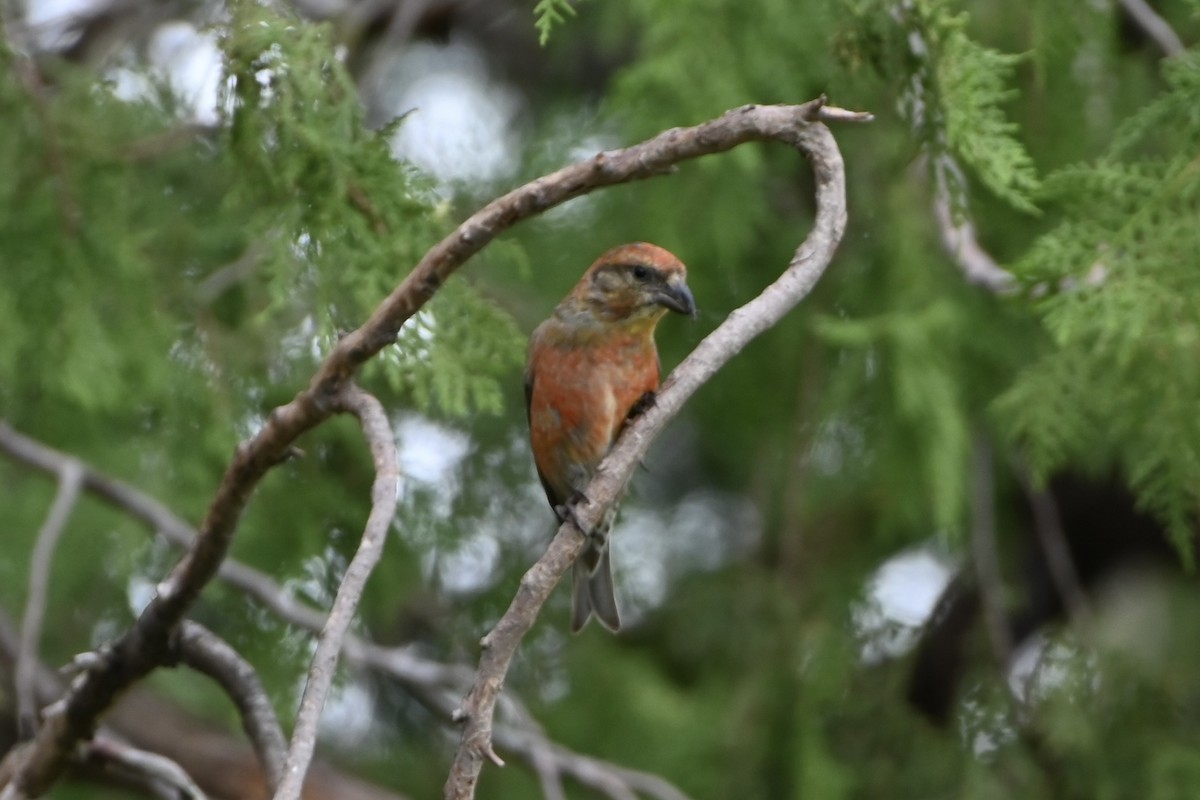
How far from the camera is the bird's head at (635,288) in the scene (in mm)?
3910

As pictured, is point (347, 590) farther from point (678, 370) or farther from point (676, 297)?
point (676, 297)

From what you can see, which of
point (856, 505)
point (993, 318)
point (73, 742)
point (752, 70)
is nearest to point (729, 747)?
point (856, 505)

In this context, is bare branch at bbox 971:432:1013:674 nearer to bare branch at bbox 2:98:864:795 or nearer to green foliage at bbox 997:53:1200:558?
green foliage at bbox 997:53:1200:558

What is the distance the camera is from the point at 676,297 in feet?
12.8

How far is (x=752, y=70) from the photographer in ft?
14.0

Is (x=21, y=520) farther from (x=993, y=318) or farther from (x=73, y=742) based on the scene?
(x=993, y=318)

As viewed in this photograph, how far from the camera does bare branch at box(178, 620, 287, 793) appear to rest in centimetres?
303

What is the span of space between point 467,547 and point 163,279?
6.27ft

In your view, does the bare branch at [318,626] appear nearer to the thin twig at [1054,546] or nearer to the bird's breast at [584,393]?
the bird's breast at [584,393]

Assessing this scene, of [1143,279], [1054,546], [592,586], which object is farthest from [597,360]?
[1054,546]

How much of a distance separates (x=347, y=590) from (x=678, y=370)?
60cm

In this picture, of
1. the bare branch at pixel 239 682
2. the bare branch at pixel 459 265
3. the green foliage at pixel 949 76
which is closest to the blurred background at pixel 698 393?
the green foliage at pixel 949 76

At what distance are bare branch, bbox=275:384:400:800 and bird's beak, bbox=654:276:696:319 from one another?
53.1 inches

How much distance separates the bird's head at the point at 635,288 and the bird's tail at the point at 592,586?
85 centimetres
